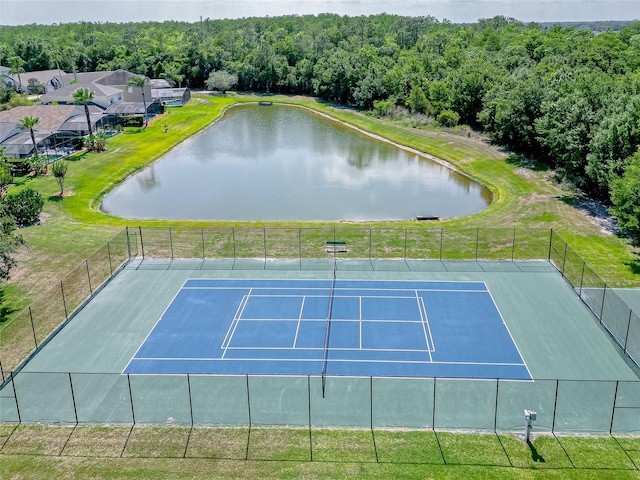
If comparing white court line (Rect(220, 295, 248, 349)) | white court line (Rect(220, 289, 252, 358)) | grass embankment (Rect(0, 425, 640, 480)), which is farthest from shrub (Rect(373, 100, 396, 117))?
grass embankment (Rect(0, 425, 640, 480))

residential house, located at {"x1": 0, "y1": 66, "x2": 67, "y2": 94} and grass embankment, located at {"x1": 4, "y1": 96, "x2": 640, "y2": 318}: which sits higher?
residential house, located at {"x1": 0, "y1": 66, "x2": 67, "y2": 94}

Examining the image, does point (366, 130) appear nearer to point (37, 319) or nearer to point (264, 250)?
point (264, 250)

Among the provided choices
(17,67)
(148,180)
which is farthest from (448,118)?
(17,67)

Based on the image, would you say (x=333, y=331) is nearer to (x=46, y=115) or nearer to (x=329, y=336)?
(x=329, y=336)

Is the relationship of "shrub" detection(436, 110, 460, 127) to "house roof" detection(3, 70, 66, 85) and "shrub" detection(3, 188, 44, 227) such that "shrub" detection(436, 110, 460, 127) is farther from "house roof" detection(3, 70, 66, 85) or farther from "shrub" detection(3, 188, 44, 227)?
"house roof" detection(3, 70, 66, 85)

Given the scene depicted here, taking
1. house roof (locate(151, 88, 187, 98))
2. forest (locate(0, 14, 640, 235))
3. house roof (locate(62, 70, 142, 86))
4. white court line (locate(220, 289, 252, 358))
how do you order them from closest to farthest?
white court line (locate(220, 289, 252, 358))
forest (locate(0, 14, 640, 235))
house roof (locate(151, 88, 187, 98))
house roof (locate(62, 70, 142, 86))

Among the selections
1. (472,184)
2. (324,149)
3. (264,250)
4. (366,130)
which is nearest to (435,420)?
(264,250)

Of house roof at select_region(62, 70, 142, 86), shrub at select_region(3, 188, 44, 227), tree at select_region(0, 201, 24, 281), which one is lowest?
shrub at select_region(3, 188, 44, 227)
